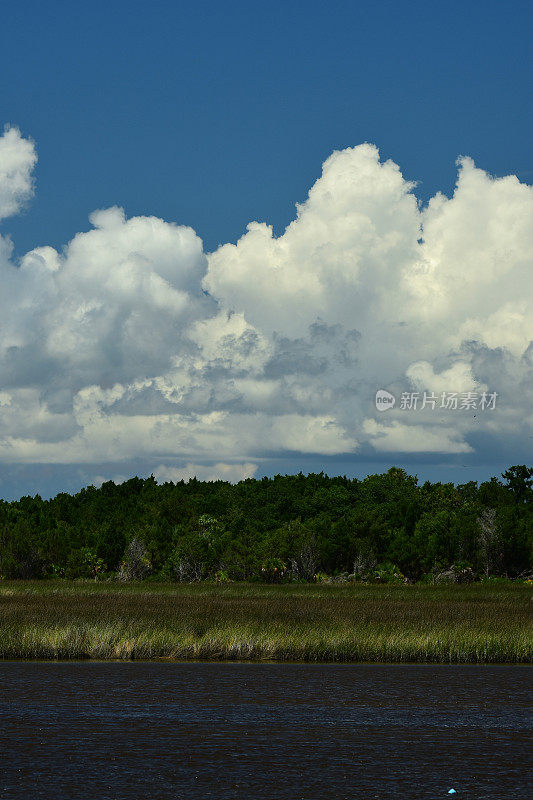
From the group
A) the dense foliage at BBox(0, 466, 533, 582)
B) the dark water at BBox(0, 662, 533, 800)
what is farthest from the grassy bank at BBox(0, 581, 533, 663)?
the dense foliage at BBox(0, 466, 533, 582)

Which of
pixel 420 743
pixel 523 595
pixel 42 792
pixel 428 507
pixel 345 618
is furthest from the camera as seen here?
pixel 428 507

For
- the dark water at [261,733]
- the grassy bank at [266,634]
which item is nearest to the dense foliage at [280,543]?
the grassy bank at [266,634]

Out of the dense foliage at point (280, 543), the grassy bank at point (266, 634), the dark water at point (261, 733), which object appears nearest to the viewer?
the dark water at point (261, 733)

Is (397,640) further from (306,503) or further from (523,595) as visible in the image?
(306,503)

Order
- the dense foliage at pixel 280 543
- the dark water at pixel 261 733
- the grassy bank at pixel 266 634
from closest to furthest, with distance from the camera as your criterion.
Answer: the dark water at pixel 261 733, the grassy bank at pixel 266 634, the dense foliage at pixel 280 543

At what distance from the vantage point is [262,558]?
329 feet

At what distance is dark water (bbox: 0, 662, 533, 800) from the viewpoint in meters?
14.5

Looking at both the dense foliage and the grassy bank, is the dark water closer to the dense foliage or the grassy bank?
the grassy bank

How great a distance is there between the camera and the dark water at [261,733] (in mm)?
14539

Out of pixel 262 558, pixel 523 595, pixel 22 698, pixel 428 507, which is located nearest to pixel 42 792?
pixel 22 698

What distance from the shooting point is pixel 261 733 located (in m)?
18.9

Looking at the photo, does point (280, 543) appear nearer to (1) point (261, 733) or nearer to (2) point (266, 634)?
(2) point (266, 634)

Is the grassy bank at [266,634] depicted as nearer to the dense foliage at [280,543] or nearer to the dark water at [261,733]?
the dark water at [261,733]

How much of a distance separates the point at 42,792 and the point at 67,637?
1863 centimetres
